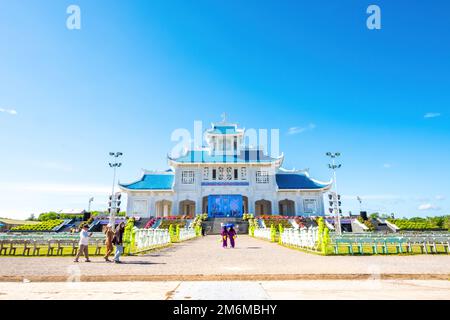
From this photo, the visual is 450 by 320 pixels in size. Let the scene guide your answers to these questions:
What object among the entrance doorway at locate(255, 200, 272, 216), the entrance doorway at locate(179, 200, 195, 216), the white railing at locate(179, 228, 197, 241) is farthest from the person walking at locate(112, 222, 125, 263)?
the entrance doorway at locate(255, 200, 272, 216)

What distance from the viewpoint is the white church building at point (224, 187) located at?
→ 1540 inches

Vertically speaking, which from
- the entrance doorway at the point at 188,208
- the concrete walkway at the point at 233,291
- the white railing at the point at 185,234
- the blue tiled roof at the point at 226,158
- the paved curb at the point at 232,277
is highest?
the blue tiled roof at the point at 226,158

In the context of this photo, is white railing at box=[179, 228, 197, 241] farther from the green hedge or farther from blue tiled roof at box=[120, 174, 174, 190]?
the green hedge

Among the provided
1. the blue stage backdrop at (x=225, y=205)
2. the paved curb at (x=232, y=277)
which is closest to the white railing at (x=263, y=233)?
the blue stage backdrop at (x=225, y=205)

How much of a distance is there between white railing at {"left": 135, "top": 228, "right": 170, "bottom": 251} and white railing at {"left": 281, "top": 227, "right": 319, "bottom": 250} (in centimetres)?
752

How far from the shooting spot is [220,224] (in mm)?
34062

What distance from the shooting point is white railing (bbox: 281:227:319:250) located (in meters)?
13.2

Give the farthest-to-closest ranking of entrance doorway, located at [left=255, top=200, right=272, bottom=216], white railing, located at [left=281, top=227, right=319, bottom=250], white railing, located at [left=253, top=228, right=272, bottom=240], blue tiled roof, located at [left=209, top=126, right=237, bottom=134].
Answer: entrance doorway, located at [left=255, top=200, right=272, bottom=216] < blue tiled roof, located at [left=209, top=126, right=237, bottom=134] < white railing, located at [left=253, top=228, right=272, bottom=240] < white railing, located at [left=281, top=227, right=319, bottom=250]

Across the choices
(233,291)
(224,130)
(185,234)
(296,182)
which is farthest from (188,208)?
(233,291)

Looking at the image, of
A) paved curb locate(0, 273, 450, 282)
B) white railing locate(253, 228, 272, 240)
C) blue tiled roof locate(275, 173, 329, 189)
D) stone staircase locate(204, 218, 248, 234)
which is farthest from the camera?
blue tiled roof locate(275, 173, 329, 189)

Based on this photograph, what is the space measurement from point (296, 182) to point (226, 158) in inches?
424

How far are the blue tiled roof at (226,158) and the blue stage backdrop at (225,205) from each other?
5.01 m

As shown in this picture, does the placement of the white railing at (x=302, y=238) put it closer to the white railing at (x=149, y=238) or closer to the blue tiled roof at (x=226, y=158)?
the white railing at (x=149, y=238)

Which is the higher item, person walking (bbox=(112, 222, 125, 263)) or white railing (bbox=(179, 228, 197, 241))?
person walking (bbox=(112, 222, 125, 263))
